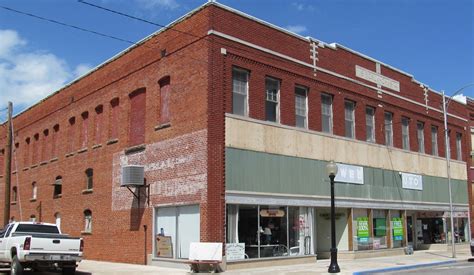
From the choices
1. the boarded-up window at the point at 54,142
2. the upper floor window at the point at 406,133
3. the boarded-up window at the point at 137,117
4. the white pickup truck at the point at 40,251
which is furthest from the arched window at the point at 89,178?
the upper floor window at the point at 406,133

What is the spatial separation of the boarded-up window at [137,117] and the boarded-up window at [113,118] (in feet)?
5.72

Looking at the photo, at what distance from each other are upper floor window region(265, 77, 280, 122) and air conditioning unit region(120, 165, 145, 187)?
5.87m

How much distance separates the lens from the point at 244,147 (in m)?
21.9

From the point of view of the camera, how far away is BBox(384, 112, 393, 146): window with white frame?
30281mm

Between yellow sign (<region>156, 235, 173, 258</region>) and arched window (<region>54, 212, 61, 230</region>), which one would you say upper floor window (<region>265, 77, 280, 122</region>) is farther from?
arched window (<region>54, 212, 61, 230</region>)

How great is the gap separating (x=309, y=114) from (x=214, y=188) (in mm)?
6895

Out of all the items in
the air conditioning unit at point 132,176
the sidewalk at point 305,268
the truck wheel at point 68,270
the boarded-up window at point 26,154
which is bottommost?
the sidewalk at point 305,268

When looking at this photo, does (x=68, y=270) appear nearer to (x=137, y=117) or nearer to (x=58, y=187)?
(x=137, y=117)

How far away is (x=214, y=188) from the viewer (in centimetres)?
2053

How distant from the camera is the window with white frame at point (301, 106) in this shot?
82.0 ft

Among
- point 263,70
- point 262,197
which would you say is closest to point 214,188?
point 262,197

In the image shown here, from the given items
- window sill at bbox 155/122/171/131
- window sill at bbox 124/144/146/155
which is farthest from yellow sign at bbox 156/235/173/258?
window sill at bbox 155/122/171/131

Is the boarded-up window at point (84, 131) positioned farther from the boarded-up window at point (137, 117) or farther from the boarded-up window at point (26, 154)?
the boarded-up window at point (26, 154)

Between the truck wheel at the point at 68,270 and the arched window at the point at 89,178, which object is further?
the arched window at the point at 89,178
